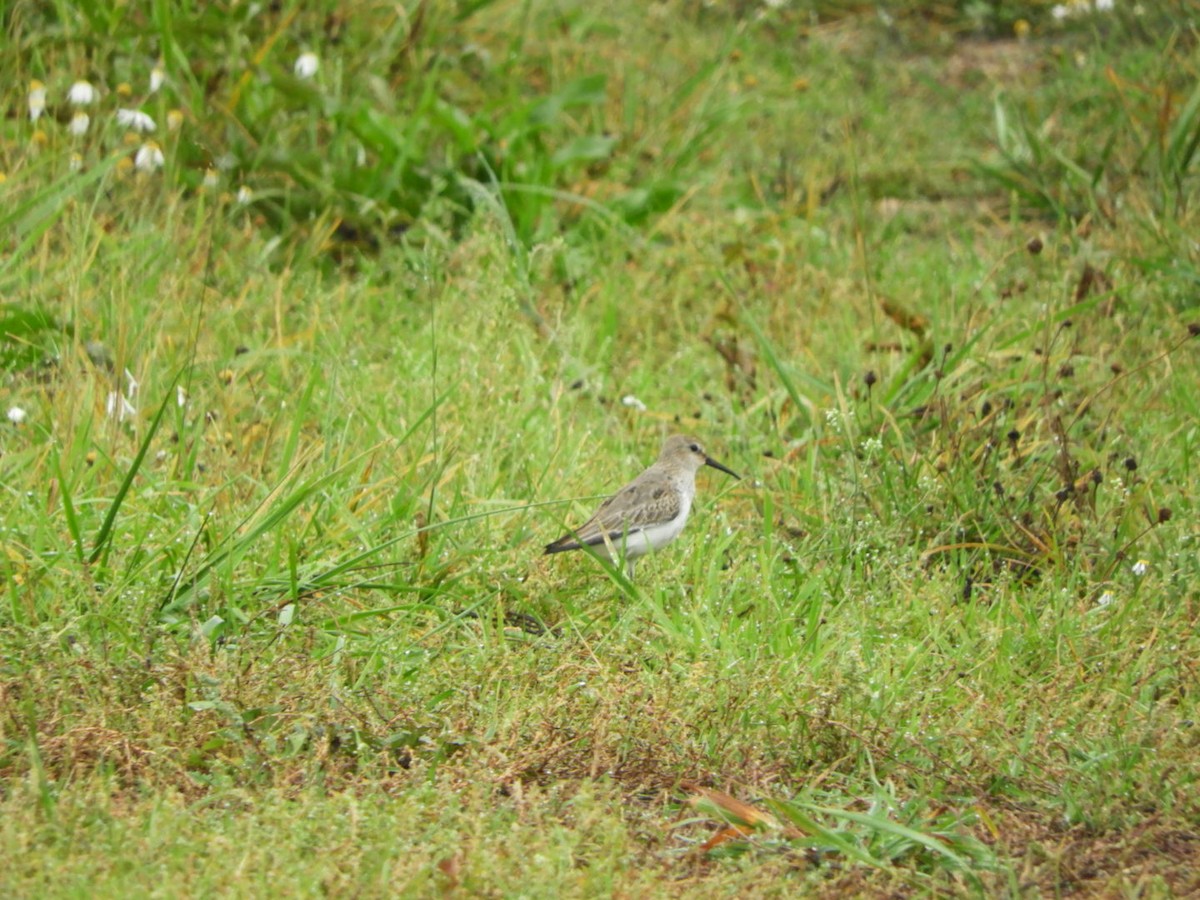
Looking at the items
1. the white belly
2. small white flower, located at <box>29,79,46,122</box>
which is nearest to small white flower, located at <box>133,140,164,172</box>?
small white flower, located at <box>29,79,46,122</box>

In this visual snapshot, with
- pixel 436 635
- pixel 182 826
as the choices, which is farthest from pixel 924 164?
pixel 182 826

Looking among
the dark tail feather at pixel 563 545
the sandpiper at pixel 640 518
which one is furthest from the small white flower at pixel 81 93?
the dark tail feather at pixel 563 545

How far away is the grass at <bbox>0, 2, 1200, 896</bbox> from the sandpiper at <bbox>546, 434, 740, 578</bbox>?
12 centimetres

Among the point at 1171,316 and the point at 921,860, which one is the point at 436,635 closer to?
the point at 921,860

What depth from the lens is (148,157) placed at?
269 inches

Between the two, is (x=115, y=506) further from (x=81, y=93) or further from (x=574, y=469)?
(x=81, y=93)

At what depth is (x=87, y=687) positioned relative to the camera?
393 cm

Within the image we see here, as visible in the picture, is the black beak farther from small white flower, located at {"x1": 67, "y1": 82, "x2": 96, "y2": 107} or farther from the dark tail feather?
small white flower, located at {"x1": 67, "y1": 82, "x2": 96, "y2": 107}

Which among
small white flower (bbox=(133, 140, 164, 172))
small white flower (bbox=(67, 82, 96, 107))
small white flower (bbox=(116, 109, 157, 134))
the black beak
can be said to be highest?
small white flower (bbox=(67, 82, 96, 107))

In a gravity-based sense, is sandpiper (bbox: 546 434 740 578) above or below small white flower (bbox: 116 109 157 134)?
below

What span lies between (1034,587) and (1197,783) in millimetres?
1457

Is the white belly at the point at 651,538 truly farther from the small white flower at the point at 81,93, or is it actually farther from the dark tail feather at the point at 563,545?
the small white flower at the point at 81,93

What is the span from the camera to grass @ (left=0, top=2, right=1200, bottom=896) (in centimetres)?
367

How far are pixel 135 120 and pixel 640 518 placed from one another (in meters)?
3.25
